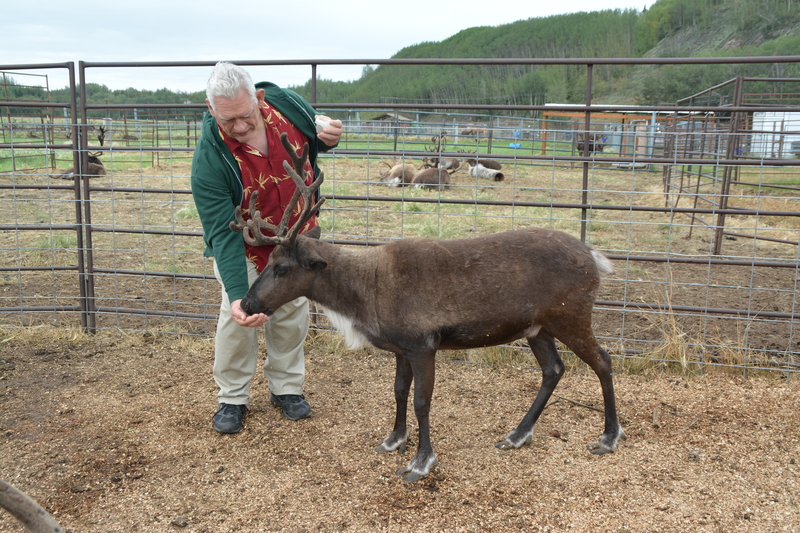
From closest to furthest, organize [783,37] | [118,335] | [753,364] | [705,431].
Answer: [705,431] < [753,364] < [118,335] < [783,37]

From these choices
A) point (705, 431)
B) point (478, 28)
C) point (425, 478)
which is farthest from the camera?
point (478, 28)

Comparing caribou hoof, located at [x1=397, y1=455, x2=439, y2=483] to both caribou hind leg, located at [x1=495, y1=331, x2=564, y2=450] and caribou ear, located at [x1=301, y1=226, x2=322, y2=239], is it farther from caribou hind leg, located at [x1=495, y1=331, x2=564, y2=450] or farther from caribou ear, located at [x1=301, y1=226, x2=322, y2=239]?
caribou ear, located at [x1=301, y1=226, x2=322, y2=239]

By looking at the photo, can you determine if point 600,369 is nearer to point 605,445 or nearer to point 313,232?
point 605,445

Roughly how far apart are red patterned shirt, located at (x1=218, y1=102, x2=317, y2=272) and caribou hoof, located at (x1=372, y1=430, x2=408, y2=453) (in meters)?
1.47

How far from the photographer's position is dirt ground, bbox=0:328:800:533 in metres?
3.26

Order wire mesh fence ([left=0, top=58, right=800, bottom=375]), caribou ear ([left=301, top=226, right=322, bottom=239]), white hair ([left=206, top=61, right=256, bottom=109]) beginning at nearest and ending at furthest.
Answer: white hair ([left=206, top=61, right=256, bottom=109]) → caribou ear ([left=301, top=226, right=322, bottom=239]) → wire mesh fence ([left=0, top=58, right=800, bottom=375])

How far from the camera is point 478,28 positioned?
143 m

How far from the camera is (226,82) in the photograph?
11.3ft

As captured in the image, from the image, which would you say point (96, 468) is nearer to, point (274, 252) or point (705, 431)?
point (274, 252)

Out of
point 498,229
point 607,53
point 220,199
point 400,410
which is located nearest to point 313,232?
point 220,199

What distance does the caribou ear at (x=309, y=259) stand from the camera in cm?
371

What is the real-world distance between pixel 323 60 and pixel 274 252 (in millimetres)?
2529

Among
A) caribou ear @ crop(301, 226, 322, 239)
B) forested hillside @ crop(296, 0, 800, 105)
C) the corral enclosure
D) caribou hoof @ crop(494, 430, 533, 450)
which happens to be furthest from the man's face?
forested hillside @ crop(296, 0, 800, 105)

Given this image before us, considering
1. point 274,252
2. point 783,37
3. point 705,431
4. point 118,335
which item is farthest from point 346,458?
point 783,37
